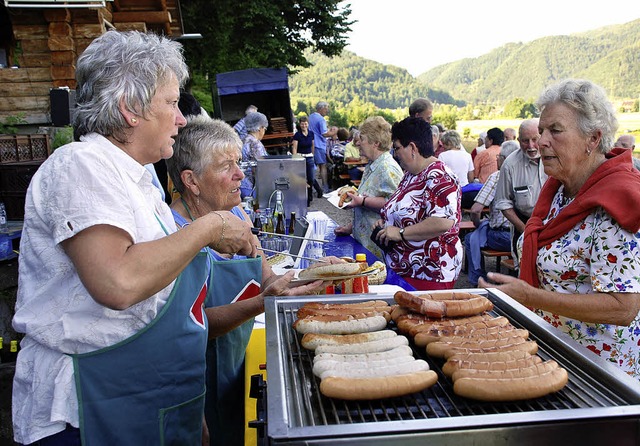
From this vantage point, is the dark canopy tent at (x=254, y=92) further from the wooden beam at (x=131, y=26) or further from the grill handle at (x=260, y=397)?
the grill handle at (x=260, y=397)

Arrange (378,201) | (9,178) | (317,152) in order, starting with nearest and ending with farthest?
(378,201)
(9,178)
(317,152)

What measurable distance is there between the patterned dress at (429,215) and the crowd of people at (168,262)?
132 centimetres

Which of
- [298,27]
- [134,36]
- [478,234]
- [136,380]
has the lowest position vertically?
[478,234]

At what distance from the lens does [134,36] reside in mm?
1776

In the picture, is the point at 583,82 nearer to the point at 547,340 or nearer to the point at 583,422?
the point at 547,340

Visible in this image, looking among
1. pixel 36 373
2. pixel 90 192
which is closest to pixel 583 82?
pixel 90 192

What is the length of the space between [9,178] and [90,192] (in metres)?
5.41

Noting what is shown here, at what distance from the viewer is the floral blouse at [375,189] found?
524 cm

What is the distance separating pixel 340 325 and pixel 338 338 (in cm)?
12

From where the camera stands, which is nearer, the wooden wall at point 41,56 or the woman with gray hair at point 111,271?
the woman with gray hair at point 111,271

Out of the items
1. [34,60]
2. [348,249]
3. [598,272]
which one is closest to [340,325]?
[598,272]

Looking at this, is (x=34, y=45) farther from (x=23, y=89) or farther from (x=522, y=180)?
(x=522, y=180)

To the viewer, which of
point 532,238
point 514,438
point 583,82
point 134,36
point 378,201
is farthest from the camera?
point 378,201

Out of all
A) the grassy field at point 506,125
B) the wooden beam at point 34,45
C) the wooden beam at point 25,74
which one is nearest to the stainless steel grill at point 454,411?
the wooden beam at point 25,74
